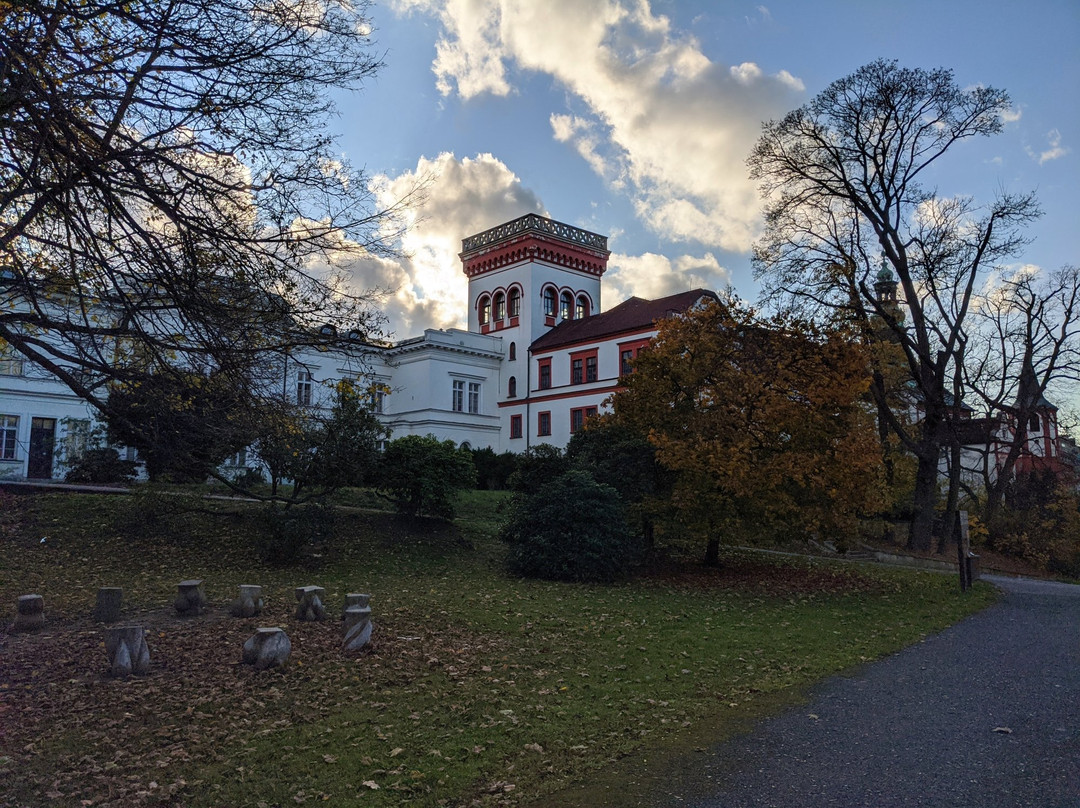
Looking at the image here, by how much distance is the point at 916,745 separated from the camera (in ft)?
20.7

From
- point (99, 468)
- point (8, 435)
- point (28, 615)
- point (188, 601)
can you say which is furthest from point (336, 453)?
point (8, 435)

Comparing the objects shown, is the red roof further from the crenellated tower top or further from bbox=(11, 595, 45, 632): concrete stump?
bbox=(11, 595, 45, 632): concrete stump

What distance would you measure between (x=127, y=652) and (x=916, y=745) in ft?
23.4

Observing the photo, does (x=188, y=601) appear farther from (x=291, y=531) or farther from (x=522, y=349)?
(x=522, y=349)

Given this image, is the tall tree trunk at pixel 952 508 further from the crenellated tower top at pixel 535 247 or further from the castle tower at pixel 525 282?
the crenellated tower top at pixel 535 247

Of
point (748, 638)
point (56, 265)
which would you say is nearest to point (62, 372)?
point (56, 265)

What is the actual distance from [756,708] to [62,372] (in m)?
7.61

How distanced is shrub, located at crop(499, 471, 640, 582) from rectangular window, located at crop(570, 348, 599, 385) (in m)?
29.8

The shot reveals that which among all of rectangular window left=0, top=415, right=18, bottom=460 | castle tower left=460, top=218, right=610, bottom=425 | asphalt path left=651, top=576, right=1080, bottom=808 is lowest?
asphalt path left=651, top=576, right=1080, bottom=808

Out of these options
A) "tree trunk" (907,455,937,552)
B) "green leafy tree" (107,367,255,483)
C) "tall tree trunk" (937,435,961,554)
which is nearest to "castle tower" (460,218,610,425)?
"tall tree trunk" (937,435,961,554)

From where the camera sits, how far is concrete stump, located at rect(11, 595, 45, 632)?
9422mm

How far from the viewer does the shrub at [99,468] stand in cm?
2641

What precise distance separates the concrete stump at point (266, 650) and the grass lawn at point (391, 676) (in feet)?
0.44

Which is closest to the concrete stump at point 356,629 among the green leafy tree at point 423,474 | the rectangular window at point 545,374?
the green leafy tree at point 423,474
